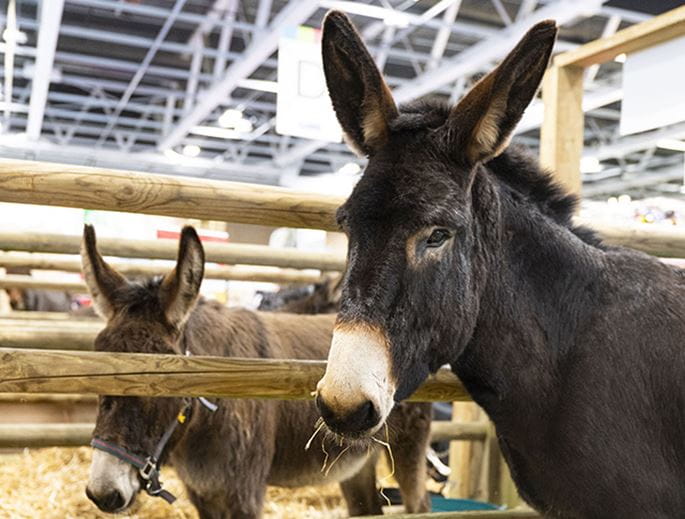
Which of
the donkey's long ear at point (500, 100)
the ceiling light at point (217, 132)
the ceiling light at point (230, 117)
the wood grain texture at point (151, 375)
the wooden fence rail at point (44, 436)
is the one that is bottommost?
the wooden fence rail at point (44, 436)

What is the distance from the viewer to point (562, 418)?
1.99 metres

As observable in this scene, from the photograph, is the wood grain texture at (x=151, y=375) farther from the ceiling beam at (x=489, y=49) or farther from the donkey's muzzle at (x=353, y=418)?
the ceiling beam at (x=489, y=49)

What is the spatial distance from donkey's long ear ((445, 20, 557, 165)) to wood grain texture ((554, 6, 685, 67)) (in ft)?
5.01

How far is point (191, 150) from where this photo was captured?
19.1 metres

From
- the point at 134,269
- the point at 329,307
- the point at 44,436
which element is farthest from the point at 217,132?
the point at 44,436

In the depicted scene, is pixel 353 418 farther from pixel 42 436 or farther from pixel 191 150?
pixel 191 150

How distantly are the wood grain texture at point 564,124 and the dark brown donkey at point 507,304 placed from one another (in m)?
1.28

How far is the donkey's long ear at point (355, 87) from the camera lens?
198 cm

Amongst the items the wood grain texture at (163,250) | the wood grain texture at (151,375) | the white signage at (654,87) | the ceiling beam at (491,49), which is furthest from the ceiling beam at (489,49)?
the wood grain texture at (151,375)

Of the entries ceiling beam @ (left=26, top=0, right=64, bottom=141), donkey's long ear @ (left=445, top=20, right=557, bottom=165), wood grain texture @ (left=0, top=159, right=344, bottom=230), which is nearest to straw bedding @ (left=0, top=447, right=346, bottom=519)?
wood grain texture @ (left=0, top=159, right=344, bottom=230)

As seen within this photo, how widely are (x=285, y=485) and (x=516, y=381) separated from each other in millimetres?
1868

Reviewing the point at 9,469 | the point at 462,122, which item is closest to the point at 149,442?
the point at 462,122

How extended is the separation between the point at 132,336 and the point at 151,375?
0.58 metres

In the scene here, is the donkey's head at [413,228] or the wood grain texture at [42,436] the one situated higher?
the donkey's head at [413,228]
